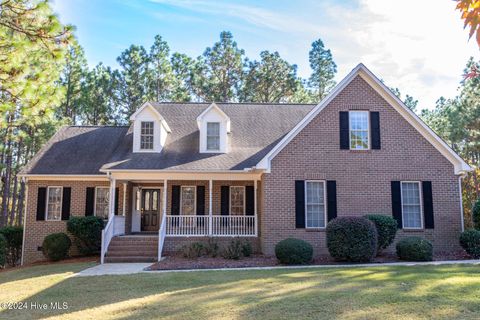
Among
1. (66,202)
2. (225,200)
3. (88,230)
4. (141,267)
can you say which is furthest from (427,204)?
(66,202)

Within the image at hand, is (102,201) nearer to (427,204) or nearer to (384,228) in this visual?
(384,228)

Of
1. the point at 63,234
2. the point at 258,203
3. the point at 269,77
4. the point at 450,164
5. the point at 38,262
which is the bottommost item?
the point at 38,262

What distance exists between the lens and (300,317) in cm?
624

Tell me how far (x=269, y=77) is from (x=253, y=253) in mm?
22701

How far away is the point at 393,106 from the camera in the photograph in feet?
49.4

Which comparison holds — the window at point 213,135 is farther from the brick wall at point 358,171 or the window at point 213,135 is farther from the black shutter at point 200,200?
the brick wall at point 358,171

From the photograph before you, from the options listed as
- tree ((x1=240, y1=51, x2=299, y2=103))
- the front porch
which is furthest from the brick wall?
tree ((x1=240, y1=51, x2=299, y2=103))

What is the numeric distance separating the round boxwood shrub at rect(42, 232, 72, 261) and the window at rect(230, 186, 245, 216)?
7.03 m

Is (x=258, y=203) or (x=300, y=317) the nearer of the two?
(x=300, y=317)

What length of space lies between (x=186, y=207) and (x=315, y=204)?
597 cm

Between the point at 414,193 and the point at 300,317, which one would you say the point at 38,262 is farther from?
the point at 414,193

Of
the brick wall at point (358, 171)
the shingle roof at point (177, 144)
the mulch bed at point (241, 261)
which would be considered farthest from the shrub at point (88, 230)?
the brick wall at point (358, 171)

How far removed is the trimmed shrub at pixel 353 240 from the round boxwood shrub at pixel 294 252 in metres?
0.83

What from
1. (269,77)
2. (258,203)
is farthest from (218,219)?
(269,77)
